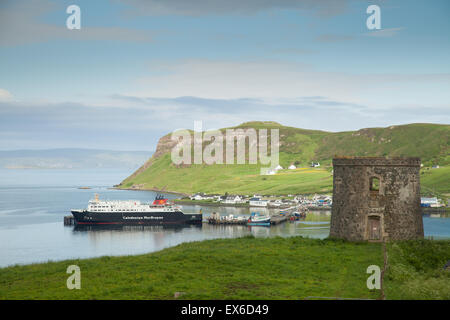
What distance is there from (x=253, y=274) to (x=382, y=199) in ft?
42.4

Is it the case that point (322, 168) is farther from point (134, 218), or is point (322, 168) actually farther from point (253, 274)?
point (253, 274)

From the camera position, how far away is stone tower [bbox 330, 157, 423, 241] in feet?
104

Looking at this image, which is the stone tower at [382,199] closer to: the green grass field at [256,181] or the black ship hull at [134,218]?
the black ship hull at [134,218]

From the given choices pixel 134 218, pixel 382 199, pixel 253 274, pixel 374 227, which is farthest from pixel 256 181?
pixel 253 274

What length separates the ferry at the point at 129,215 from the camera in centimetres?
8050

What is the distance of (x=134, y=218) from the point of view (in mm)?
81625

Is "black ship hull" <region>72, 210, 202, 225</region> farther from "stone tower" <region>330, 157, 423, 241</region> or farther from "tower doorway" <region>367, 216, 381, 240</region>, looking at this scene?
"tower doorway" <region>367, 216, 381, 240</region>

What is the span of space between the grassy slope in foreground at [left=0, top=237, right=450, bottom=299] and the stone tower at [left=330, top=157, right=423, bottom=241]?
4.53 feet

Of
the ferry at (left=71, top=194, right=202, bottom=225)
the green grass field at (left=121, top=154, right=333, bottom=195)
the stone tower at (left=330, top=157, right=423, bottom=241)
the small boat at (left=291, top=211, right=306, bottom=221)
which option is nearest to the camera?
the stone tower at (left=330, top=157, right=423, bottom=241)

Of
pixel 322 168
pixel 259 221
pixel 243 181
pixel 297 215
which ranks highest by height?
pixel 322 168

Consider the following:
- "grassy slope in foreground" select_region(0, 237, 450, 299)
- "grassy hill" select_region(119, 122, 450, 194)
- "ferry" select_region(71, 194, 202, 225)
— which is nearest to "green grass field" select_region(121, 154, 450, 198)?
"grassy hill" select_region(119, 122, 450, 194)

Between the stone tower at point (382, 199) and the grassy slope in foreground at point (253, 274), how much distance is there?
1.38 meters

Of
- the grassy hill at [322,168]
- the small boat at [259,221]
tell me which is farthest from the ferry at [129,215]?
the grassy hill at [322,168]
